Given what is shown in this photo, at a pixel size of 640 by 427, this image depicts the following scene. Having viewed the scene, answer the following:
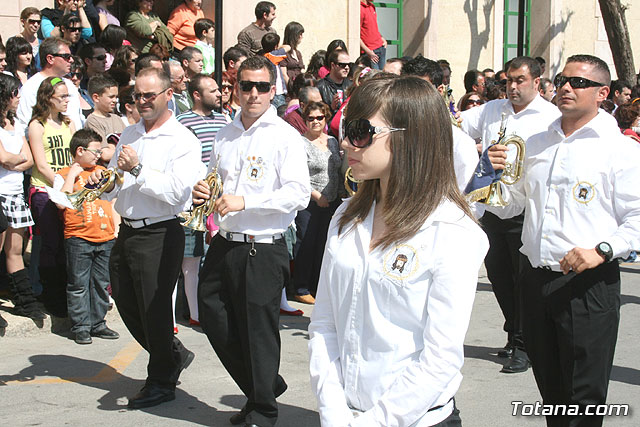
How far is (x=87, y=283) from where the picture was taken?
23.7 feet

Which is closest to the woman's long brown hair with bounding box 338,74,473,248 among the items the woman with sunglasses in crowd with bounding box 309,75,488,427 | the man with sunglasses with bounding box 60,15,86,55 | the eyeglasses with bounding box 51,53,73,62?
the woman with sunglasses in crowd with bounding box 309,75,488,427

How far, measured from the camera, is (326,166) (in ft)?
28.4

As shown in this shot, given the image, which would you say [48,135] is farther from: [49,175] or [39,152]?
[49,175]

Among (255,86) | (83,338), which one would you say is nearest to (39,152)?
(83,338)

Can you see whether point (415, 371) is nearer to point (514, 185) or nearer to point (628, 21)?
point (514, 185)

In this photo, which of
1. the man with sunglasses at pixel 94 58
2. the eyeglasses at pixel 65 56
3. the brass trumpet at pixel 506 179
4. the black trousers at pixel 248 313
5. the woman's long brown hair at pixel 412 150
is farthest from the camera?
the man with sunglasses at pixel 94 58

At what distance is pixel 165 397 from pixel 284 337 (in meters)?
1.93

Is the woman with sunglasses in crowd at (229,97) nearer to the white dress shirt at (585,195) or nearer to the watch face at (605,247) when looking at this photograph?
the white dress shirt at (585,195)

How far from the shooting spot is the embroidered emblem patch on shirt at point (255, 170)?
5.16 m

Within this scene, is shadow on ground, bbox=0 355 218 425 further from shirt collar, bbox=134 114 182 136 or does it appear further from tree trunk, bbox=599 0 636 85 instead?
tree trunk, bbox=599 0 636 85

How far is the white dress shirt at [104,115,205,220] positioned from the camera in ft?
17.4

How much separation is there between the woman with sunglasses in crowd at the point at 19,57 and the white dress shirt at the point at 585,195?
650 centimetres

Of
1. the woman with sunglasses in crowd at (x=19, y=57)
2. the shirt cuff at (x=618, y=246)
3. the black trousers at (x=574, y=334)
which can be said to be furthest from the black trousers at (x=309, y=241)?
the shirt cuff at (x=618, y=246)

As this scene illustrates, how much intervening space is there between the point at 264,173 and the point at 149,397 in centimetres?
177
